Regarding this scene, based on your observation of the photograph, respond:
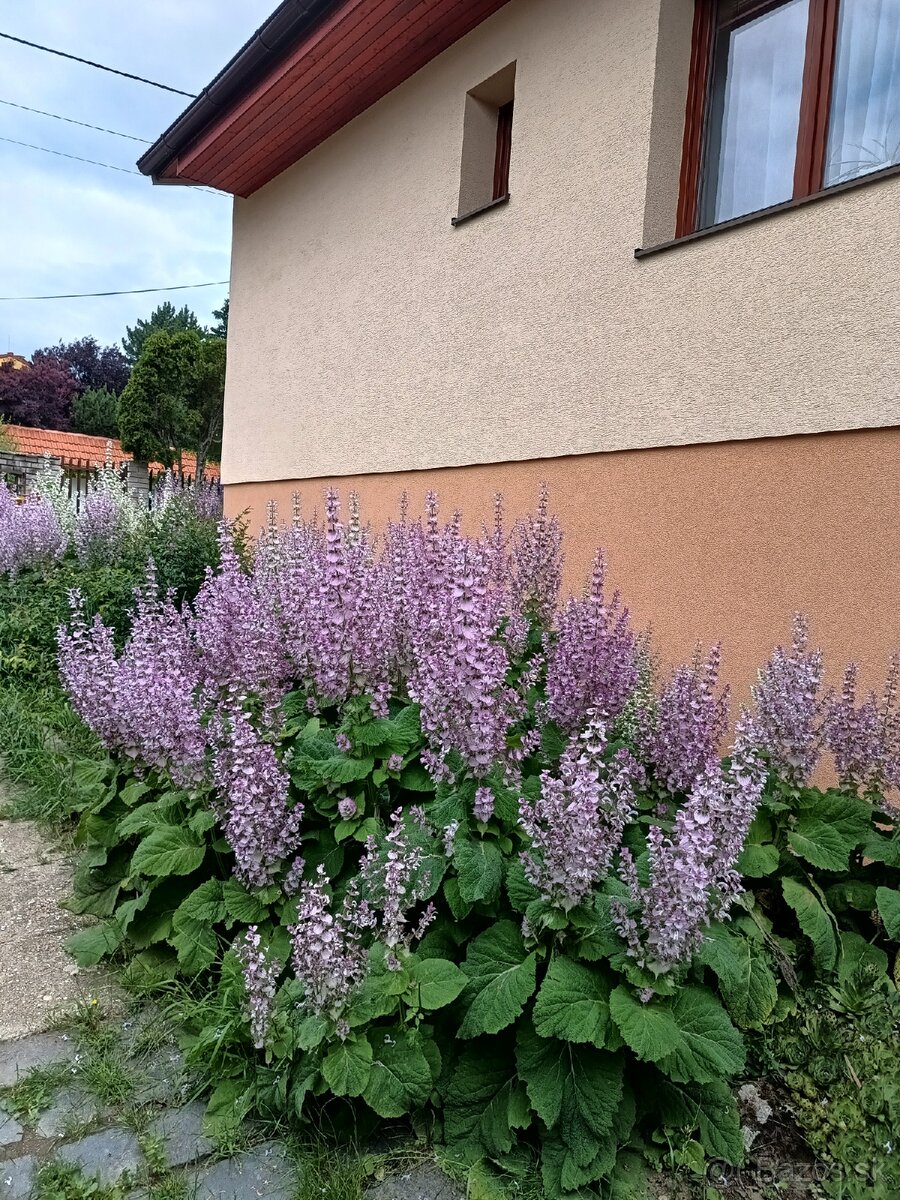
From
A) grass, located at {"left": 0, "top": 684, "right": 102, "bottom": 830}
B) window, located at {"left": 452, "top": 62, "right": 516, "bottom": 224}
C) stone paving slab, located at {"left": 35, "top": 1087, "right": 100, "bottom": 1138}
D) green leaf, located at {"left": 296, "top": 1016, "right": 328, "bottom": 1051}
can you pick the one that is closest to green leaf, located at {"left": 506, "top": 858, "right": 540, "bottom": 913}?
green leaf, located at {"left": 296, "top": 1016, "right": 328, "bottom": 1051}

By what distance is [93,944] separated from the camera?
273 centimetres

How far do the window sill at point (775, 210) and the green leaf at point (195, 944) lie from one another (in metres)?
3.88

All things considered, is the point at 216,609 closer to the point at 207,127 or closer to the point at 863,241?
the point at 863,241

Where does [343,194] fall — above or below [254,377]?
above

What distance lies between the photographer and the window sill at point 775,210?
346 cm

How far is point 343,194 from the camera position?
7621mm

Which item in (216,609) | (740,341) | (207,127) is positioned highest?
(207,127)

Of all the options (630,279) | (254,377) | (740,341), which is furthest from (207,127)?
(740,341)

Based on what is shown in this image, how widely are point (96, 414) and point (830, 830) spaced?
4291 centimetres

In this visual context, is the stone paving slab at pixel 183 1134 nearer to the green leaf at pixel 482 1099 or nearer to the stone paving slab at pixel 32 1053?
the stone paving slab at pixel 32 1053

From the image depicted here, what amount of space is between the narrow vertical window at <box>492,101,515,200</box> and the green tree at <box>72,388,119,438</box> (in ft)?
123

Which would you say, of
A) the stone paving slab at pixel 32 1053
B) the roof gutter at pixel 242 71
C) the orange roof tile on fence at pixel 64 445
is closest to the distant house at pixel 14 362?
the orange roof tile on fence at pixel 64 445

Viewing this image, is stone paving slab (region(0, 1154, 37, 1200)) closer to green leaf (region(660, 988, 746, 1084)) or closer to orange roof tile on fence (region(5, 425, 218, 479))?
green leaf (region(660, 988, 746, 1084))

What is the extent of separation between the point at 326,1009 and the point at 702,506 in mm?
3186
